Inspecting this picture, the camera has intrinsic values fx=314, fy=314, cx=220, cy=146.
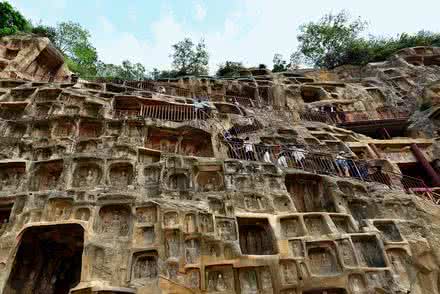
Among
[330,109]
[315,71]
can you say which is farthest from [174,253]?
[315,71]

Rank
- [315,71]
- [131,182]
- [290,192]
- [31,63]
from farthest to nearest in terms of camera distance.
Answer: [315,71] < [31,63] < [290,192] < [131,182]

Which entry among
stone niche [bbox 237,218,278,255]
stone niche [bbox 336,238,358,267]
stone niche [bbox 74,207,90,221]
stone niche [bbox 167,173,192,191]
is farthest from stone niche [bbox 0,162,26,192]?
stone niche [bbox 336,238,358,267]

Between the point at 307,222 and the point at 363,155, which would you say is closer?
the point at 307,222

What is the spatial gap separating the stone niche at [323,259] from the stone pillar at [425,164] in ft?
27.9

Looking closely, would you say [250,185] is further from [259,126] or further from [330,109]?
[330,109]

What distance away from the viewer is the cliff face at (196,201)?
8547 millimetres

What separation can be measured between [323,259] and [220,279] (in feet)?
10.4

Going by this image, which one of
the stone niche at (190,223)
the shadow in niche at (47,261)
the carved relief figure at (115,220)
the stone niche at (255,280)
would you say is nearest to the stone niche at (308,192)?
the stone niche at (255,280)

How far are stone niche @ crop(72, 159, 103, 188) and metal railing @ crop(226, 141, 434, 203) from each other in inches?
207

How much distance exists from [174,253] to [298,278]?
3.43 metres

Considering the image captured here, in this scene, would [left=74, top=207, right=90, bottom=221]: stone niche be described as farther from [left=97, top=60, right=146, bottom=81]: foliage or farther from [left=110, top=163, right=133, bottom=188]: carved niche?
[left=97, top=60, right=146, bottom=81]: foliage

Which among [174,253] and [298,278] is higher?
[174,253]

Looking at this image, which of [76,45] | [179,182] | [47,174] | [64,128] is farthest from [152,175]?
[76,45]

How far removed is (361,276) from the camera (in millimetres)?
8609
